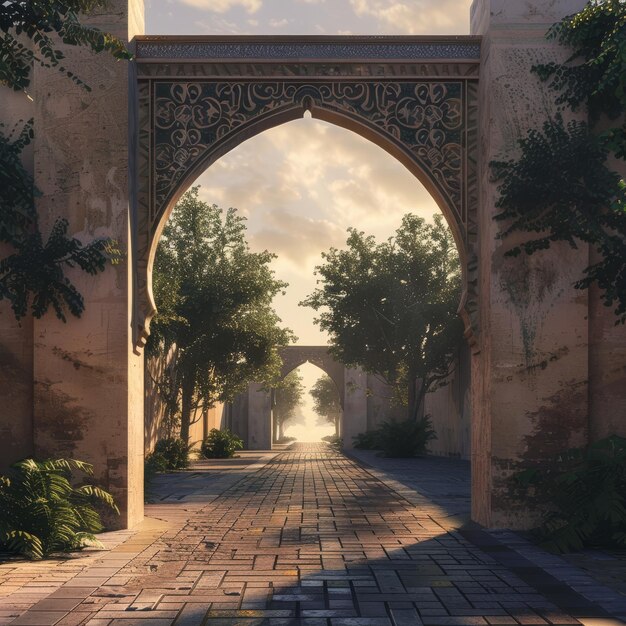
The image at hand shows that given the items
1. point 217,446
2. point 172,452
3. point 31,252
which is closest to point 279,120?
point 31,252

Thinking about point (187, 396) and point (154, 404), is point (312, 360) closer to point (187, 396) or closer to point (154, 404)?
point (187, 396)

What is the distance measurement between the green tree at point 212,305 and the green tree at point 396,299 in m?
5.27

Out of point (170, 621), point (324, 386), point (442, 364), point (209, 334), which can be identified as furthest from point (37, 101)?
point (324, 386)

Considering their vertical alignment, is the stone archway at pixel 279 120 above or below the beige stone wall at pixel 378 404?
above

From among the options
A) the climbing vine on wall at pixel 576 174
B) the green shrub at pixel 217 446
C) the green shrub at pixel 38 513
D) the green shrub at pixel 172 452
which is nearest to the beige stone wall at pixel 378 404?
the green shrub at pixel 217 446

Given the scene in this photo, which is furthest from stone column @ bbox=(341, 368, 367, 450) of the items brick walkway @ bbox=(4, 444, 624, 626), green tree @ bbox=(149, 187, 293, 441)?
brick walkway @ bbox=(4, 444, 624, 626)

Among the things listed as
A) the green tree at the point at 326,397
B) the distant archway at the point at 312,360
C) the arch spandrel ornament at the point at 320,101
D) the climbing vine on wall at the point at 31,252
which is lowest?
the green tree at the point at 326,397

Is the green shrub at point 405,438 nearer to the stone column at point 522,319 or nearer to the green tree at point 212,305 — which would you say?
the green tree at point 212,305

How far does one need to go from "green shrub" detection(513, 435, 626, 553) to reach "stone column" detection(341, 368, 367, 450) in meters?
32.5

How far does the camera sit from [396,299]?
28.5 metres

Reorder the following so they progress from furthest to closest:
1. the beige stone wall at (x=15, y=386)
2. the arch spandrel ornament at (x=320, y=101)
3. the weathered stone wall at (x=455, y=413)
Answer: the weathered stone wall at (x=455, y=413) < the arch spandrel ornament at (x=320, y=101) < the beige stone wall at (x=15, y=386)

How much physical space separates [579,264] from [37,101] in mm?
5189

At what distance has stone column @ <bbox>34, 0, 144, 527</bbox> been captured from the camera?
8414 millimetres

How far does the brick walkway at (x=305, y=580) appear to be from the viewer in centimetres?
498
